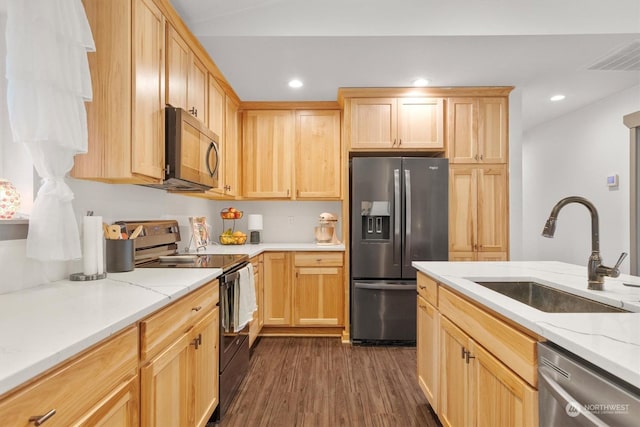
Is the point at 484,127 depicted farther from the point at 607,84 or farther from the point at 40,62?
the point at 40,62

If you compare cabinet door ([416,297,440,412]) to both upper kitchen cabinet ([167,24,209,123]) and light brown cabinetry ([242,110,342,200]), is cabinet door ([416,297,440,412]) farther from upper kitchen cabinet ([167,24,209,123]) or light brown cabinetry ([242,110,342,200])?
upper kitchen cabinet ([167,24,209,123])

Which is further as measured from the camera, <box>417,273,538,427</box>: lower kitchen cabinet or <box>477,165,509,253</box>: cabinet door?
<box>477,165,509,253</box>: cabinet door

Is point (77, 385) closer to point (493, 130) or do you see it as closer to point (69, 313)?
point (69, 313)

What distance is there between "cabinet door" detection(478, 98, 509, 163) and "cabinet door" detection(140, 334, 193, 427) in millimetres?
3012

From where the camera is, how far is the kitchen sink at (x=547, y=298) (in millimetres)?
1256

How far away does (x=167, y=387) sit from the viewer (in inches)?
49.9

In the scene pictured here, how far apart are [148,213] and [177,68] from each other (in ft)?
3.33

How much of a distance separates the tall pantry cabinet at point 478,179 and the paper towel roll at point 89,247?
2818mm

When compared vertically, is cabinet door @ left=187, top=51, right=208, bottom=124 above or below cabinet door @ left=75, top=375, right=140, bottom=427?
above

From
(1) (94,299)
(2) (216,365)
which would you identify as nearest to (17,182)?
(1) (94,299)

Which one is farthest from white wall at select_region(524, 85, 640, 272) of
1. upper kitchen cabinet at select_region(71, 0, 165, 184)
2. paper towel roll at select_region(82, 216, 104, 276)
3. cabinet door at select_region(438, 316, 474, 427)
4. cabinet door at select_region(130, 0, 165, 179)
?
paper towel roll at select_region(82, 216, 104, 276)

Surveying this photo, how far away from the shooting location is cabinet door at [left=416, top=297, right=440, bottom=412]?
1739 millimetres

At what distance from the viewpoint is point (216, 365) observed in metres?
1.82

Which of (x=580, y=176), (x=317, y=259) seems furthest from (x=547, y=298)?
(x=580, y=176)
